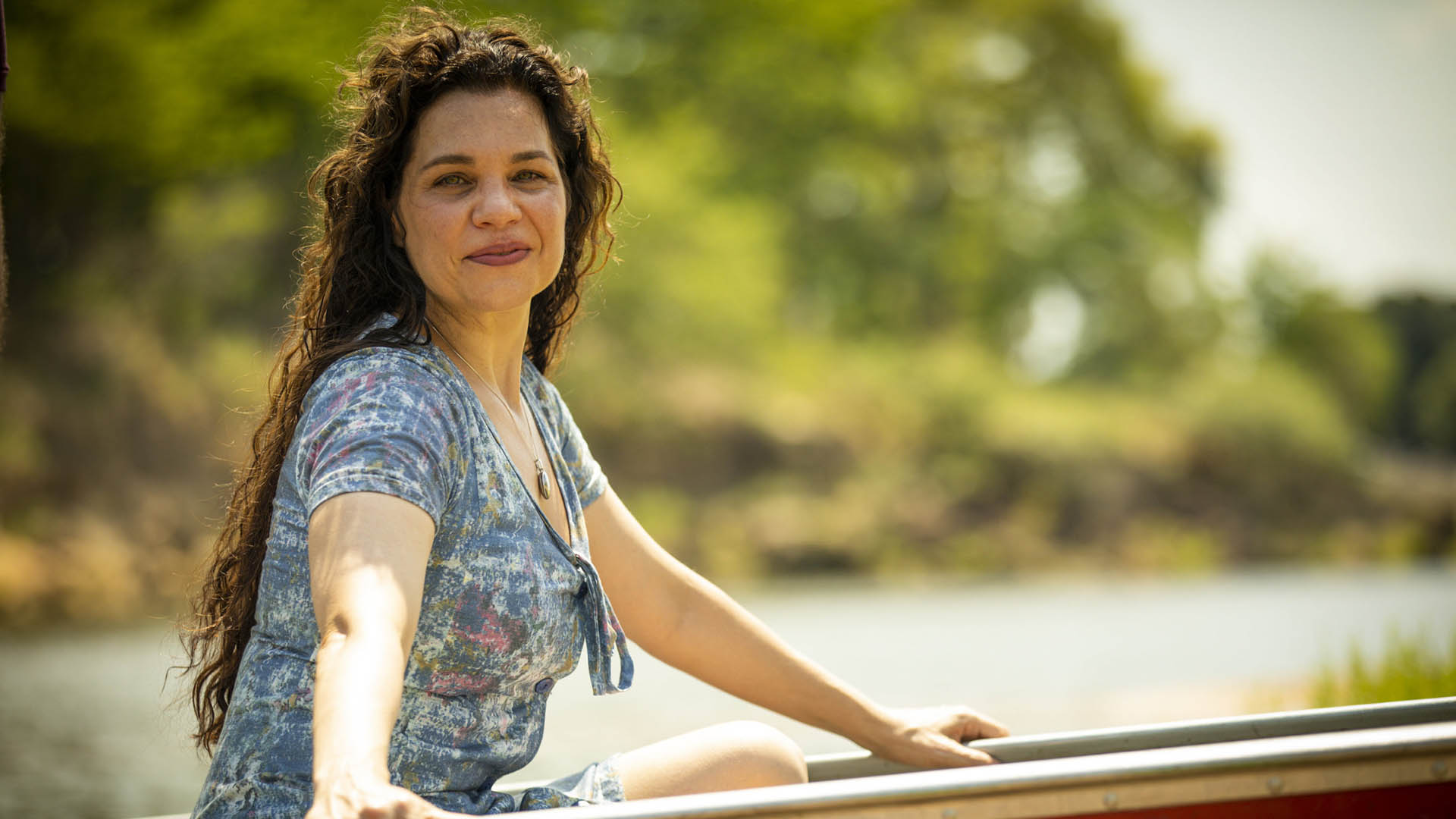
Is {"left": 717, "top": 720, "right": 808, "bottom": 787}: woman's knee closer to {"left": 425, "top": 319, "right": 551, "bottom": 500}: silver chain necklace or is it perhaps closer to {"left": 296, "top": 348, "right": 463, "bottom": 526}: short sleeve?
{"left": 425, "top": 319, "right": 551, "bottom": 500}: silver chain necklace

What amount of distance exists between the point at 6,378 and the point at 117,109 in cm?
326

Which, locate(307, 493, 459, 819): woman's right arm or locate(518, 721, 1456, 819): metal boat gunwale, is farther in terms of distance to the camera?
locate(518, 721, 1456, 819): metal boat gunwale

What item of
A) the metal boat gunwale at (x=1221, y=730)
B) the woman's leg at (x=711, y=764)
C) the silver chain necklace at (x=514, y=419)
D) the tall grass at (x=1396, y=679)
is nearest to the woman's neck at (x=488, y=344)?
the silver chain necklace at (x=514, y=419)

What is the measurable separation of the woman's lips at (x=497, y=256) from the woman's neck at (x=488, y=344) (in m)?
0.08

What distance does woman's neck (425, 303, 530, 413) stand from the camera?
1719 millimetres

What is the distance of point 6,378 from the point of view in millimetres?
11977

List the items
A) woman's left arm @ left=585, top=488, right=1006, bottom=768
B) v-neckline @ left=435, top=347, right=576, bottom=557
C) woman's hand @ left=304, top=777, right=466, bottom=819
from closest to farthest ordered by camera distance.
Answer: woman's hand @ left=304, top=777, right=466, bottom=819, v-neckline @ left=435, top=347, right=576, bottom=557, woman's left arm @ left=585, top=488, right=1006, bottom=768

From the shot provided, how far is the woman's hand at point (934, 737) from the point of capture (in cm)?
197

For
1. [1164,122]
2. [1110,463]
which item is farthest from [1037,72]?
[1110,463]

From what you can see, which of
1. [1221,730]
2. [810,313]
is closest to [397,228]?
[1221,730]

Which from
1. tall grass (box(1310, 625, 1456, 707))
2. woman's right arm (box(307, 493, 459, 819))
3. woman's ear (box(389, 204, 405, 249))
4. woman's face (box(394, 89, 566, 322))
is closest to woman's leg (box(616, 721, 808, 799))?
woman's right arm (box(307, 493, 459, 819))

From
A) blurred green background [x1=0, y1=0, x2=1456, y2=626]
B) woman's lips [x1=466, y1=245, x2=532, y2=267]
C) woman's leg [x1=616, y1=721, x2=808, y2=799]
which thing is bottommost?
woman's leg [x1=616, y1=721, x2=808, y2=799]

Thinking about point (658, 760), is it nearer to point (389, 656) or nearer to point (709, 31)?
point (389, 656)

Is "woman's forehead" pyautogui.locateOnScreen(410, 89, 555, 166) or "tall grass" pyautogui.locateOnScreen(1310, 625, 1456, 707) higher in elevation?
"woman's forehead" pyautogui.locateOnScreen(410, 89, 555, 166)
